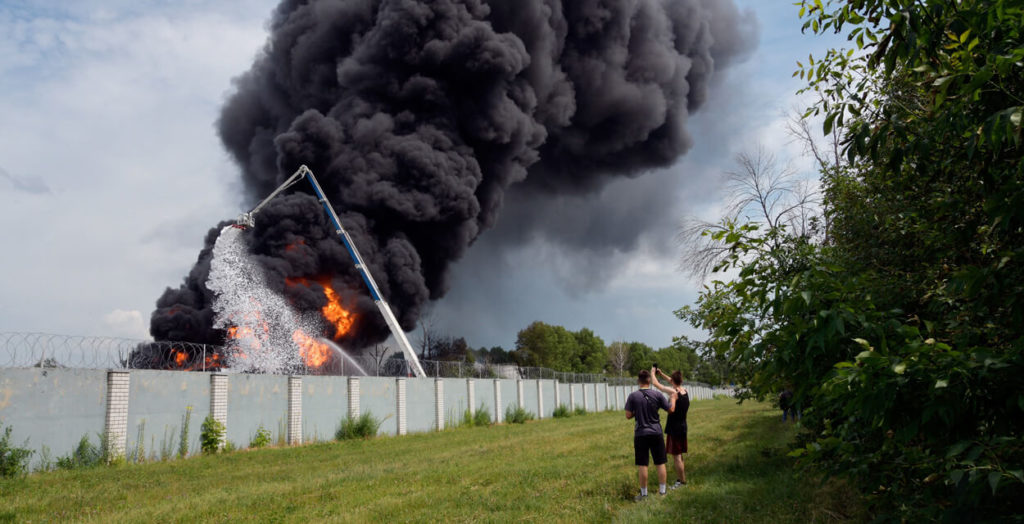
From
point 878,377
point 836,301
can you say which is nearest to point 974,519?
point 878,377

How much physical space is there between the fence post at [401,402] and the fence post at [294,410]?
15.7 ft

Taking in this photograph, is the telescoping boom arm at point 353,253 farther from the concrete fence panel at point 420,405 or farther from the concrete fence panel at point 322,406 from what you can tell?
the concrete fence panel at point 322,406

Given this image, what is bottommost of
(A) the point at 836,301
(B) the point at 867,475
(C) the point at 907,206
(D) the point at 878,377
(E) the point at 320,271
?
(B) the point at 867,475

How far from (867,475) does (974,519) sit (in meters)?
1.56

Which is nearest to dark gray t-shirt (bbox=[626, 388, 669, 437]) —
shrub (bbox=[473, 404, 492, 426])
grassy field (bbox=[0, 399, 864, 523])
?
grassy field (bbox=[0, 399, 864, 523])

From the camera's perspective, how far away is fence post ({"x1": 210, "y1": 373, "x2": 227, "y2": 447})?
16.3 meters

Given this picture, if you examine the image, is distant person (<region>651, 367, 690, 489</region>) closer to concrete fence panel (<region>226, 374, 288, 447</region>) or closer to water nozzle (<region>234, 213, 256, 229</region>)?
concrete fence panel (<region>226, 374, 288, 447</region>)

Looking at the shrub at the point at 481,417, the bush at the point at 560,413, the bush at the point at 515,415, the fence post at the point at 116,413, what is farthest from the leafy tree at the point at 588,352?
the fence post at the point at 116,413

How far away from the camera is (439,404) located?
25.6m

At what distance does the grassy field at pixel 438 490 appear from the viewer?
7.36 meters

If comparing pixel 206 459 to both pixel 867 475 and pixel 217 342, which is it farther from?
pixel 217 342

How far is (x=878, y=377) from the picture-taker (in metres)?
3.11

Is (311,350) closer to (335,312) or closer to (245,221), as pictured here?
(335,312)

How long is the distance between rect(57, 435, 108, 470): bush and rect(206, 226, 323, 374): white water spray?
17411mm
